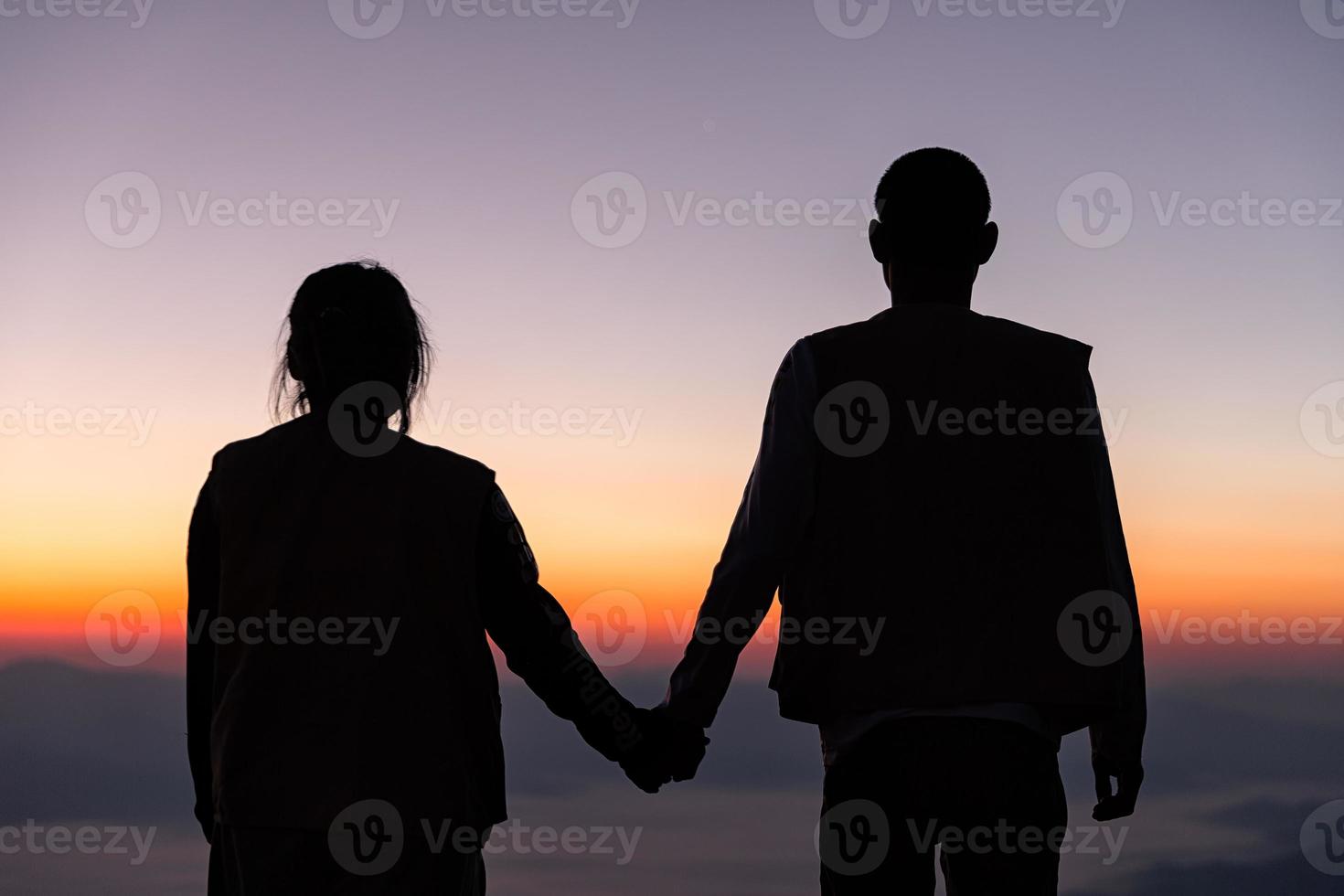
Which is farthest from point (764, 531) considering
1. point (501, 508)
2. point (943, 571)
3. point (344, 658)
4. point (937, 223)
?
point (344, 658)

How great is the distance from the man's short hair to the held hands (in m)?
1.44

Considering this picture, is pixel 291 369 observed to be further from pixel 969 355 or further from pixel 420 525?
pixel 969 355

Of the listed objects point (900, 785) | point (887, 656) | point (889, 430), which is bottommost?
point (900, 785)

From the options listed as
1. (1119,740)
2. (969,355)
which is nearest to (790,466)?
(969,355)

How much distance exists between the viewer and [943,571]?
321 centimetres

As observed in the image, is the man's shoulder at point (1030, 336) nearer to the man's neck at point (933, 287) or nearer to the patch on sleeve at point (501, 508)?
the man's neck at point (933, 287)

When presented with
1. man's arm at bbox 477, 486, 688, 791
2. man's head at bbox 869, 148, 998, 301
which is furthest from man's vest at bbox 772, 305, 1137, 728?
man's arm at bbox 477, 486, 688, 791

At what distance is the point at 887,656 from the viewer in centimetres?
320

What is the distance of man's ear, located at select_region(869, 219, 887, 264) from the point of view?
3572 millimetres

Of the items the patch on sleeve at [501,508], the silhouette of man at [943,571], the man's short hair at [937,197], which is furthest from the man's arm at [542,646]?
the man's short hair at [937,197]

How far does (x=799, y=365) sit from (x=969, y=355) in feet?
1.31

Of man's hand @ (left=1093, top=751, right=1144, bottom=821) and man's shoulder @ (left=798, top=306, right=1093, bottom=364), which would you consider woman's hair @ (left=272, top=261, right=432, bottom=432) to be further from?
man's hand @ (left=1093, top=751, right=1144, bottom=821)

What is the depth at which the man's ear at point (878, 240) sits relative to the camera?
3.57 m

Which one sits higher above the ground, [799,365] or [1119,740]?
[799,365]
